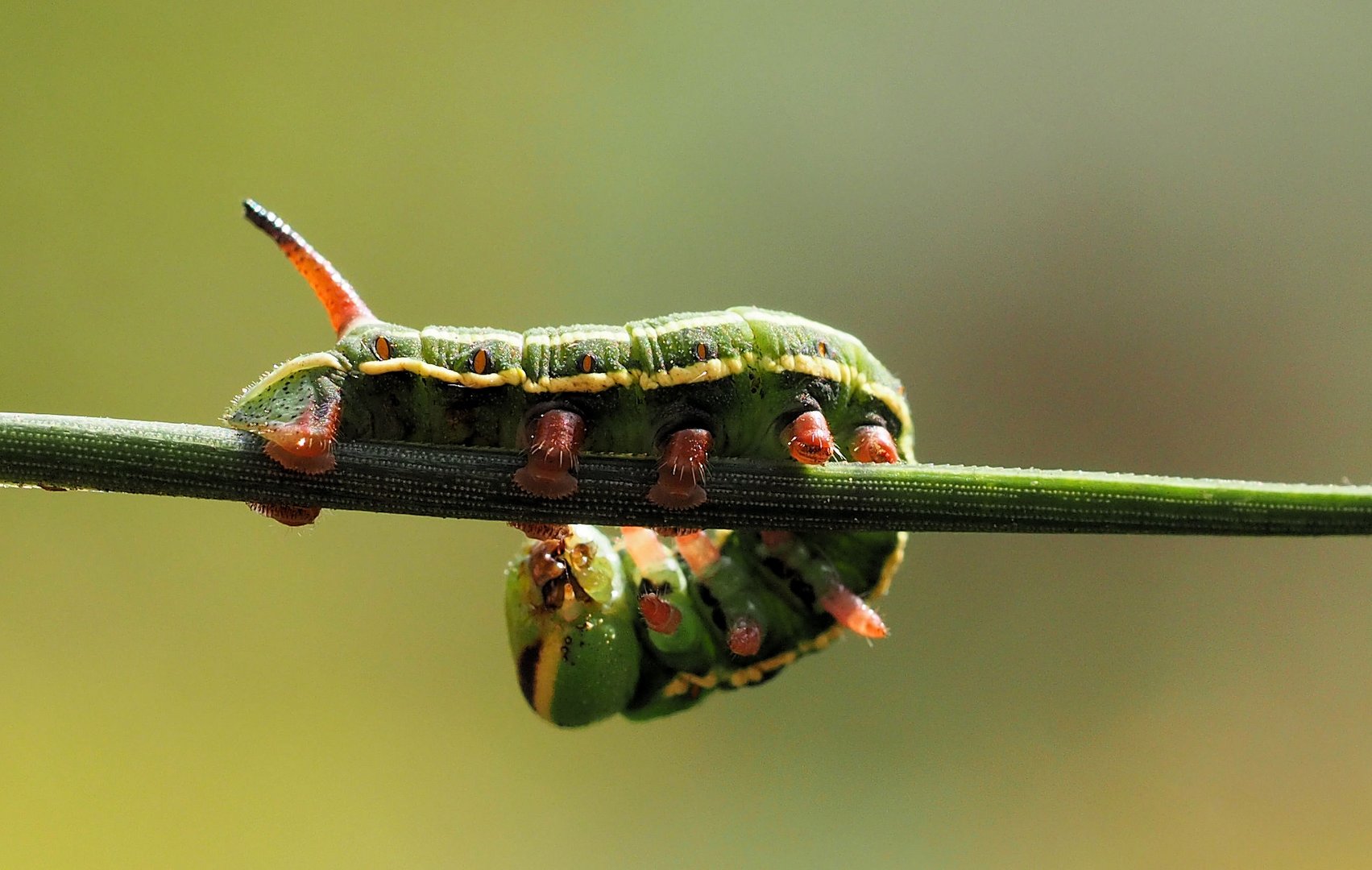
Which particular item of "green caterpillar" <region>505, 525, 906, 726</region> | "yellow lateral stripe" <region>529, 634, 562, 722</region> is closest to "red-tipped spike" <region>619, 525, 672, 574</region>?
"green caterpillar" <region>505, 525, 906, 726</region>

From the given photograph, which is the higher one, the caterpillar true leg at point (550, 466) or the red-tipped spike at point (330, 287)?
the red-tipped spike at point (330, 287)

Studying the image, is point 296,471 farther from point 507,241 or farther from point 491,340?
point 507,241

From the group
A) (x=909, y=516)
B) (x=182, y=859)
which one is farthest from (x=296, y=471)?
(x=182, y=859)

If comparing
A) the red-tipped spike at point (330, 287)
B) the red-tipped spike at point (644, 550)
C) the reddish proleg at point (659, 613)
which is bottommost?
the reddish proleg at point (659, 613)

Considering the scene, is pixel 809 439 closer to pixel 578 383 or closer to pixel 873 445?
pixel 873 445

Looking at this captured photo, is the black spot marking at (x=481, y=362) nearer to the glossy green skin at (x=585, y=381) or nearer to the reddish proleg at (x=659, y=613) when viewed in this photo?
the glossy green skin at (x=585, y=381)

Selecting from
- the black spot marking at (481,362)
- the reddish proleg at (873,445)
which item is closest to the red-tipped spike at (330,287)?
the black spot marking at (481,362)
